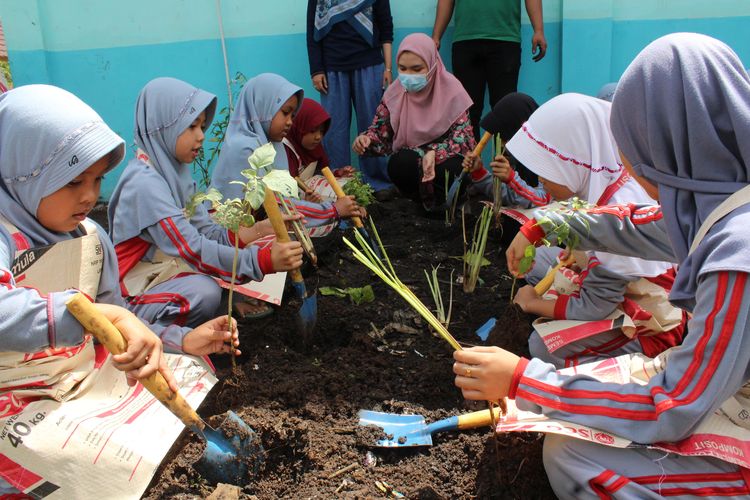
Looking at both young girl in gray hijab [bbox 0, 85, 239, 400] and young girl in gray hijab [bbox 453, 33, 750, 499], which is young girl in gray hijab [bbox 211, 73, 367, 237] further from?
young girl in gray hijab [bbox 453, 33, 750, 499]

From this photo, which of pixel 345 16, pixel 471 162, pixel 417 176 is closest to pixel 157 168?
pixel 471 162

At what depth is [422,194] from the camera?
446 cm

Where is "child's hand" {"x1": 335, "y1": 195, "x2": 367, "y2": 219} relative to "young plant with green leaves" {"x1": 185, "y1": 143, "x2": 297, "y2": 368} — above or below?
below

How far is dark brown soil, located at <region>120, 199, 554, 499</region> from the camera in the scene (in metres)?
1.87

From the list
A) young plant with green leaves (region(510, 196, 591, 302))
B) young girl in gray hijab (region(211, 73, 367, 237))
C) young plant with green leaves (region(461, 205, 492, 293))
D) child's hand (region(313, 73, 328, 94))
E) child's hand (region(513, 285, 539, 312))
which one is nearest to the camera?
young plant with green leaves (region(510, 196, 591, 302))

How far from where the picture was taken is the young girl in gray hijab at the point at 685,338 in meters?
1.33

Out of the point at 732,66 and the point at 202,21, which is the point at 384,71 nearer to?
the point at 202,21

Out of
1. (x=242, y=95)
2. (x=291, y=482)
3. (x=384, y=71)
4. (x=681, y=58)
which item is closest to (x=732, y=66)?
(x=681, y=58)

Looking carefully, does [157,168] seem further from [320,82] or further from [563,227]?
[320,82]

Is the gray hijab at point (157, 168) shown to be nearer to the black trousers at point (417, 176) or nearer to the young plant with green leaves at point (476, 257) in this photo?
the young plant with green leaves at point (476, 257)

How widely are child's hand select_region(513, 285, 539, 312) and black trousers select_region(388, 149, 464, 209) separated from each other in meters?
1.79

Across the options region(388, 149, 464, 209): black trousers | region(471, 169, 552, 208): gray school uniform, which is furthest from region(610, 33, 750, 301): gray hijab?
region(388, 149, 464, 209): black trousers

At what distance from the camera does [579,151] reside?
2.45 m

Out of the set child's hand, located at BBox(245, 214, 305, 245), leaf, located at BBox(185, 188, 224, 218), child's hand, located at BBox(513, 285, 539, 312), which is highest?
leaf, located at BBox(185, 188, 224, 218)
